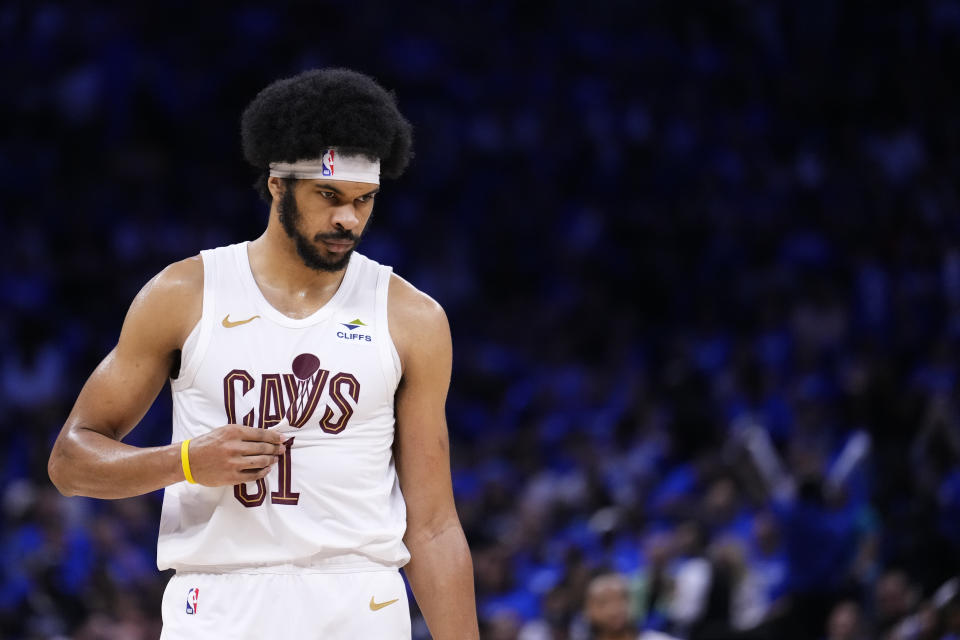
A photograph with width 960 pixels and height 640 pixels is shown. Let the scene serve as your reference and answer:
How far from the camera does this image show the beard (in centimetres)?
347

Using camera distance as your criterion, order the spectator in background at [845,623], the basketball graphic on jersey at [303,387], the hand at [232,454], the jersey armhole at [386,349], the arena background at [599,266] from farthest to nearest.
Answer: the arena background at [599,266] → the spectator in background at [845,623] → the jersey armhole at [386,349] → the basketball graphic on jersey at [303,387] → the hand at [232,454]

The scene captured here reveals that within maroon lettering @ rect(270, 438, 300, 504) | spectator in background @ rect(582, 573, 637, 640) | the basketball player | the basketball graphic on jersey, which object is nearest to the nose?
the basketball player

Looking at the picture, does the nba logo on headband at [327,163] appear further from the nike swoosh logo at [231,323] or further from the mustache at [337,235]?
the nike swoosh logo at [231,323]

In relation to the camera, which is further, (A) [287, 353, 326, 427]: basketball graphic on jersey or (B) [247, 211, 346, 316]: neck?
(B) [247, 211, 346, 316]: neck

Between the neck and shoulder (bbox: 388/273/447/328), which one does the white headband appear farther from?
shoulder (bbox: 388/273/447/328)

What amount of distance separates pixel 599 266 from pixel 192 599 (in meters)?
10.2

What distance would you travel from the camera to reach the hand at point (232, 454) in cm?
309

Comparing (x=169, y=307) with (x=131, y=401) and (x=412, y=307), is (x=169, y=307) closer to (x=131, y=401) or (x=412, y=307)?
(x=131, y=401)

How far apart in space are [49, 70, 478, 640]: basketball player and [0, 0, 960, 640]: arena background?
3.78m

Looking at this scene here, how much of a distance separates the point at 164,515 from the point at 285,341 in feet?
1.90

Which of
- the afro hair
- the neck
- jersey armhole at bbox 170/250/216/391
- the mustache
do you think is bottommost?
jersey armhole at bbox 170/250/216/391

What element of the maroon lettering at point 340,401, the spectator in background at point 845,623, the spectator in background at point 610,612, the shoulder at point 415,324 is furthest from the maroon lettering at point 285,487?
the spectator in background at point 845,623

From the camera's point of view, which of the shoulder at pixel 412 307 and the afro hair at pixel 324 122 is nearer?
the afro hair at pixel 324 122

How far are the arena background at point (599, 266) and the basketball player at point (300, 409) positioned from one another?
149 inches
